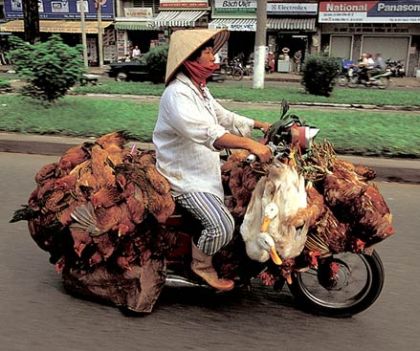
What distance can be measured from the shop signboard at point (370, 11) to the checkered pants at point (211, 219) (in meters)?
27.9

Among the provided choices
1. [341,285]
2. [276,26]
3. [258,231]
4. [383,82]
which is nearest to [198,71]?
[258,231]

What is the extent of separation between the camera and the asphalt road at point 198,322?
2.91 m

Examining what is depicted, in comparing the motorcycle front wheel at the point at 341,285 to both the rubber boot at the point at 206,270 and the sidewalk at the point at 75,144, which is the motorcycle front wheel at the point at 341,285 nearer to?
the rubber boot at the point at 206,270

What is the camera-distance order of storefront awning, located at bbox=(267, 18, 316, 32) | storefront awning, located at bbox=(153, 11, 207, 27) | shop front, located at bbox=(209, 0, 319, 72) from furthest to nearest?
storefront awning, located at bbox=(153, 11, 207, 27) → shop front, located at bbox=(209, 0, 319, 72) → storefront awning, located at bbox=(267, 18, 316, 32)

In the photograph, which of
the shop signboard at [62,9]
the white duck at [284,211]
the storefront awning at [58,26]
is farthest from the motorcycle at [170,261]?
the shop signboard at [62,9]

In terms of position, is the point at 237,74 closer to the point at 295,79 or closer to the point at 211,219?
the point at 295,79

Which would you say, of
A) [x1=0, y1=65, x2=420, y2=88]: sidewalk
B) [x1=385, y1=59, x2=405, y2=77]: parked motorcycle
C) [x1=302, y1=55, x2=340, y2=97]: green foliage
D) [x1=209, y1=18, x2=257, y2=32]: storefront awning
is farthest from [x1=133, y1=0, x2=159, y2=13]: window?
[x1=302, y1=55, x2=340, y2=97]: green foliage

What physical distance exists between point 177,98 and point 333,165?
37.7 inches

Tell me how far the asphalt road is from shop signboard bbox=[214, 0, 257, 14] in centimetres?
2805

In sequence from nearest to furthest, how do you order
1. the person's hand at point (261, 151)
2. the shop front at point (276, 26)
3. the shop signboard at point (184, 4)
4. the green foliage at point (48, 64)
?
the person's hand at point (261, 151), the green foliage at point (48, 64), the shop front at point (276, 26), the shop signboard at point (184, 4)

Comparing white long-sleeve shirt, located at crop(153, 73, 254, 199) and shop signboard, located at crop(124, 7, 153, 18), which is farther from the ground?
shop signboard, located at crop(124, 7, 153, 18)

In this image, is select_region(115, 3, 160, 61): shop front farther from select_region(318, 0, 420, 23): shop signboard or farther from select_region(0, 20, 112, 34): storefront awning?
select_region(318, 0, 420, 23): shop signboard

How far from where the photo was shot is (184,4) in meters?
31.7

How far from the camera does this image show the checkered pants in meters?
2.94
